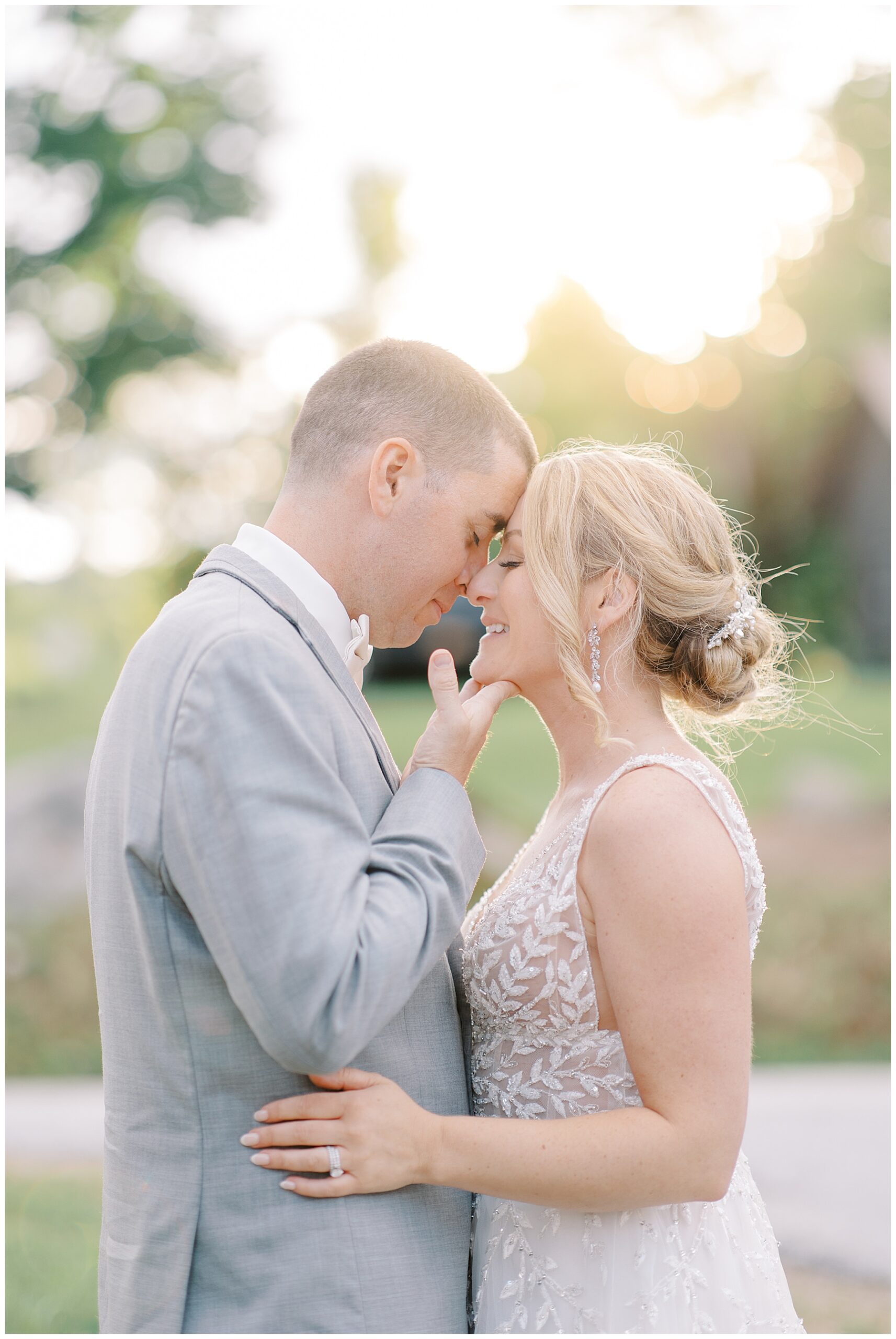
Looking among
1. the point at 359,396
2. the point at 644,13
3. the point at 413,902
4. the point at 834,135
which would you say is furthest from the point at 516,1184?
the point at 834,135

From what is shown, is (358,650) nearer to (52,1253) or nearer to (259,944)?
(259,944)

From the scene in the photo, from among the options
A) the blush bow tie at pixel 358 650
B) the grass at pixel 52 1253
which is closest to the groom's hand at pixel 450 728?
the blush bow tie at pixel 358 650

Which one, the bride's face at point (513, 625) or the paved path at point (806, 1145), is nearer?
the bride's face at point (513, 625)

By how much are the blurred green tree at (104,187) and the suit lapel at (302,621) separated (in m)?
6.68

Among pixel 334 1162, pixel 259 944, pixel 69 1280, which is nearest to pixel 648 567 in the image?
pixel 259 944

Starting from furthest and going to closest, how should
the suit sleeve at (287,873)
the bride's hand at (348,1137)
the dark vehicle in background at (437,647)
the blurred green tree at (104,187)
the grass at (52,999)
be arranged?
the dark vehicle in background at (437,647) < the grass at (52,999) < the blurred green tree at (104,187) < the bride's hand at (348,1137) < the suit sleeve at (287,873)

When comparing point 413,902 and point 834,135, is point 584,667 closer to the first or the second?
point 413,902

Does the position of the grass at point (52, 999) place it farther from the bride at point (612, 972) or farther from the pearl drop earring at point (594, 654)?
the pearl drop earring at point (594, 654)

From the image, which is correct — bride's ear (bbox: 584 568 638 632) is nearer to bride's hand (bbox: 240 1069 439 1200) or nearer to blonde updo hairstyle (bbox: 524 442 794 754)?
blonde updo hairstyle (bbox: 524 442 794 754)

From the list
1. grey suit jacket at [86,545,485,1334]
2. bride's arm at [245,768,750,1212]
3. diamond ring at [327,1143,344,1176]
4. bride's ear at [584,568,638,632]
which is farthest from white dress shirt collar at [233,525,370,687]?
diamond ring at [327,1143,344,1176]

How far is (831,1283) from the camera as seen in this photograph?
485 cm

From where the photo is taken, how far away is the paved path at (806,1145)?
5.15 metres

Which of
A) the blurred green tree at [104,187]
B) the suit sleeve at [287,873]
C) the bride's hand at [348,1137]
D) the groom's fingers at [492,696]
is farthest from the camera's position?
the blurred green tree at [104,187]

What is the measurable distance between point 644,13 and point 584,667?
31.5 ft
